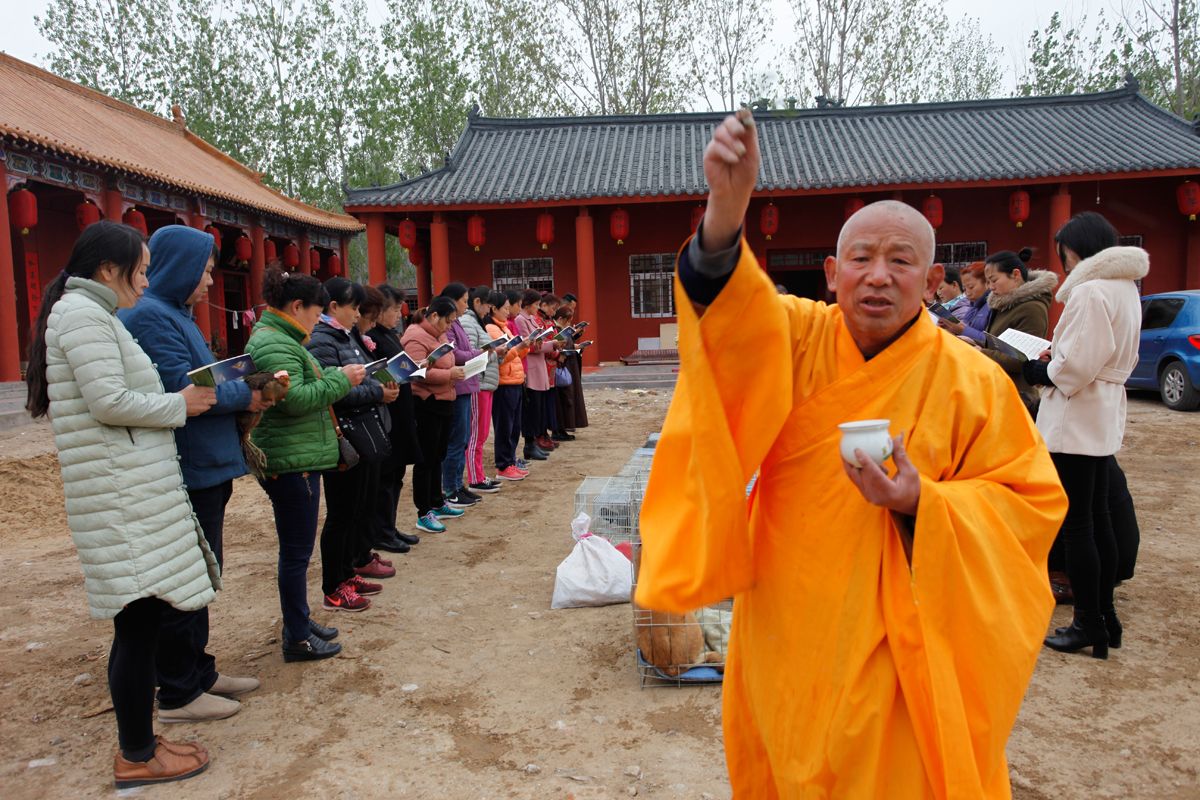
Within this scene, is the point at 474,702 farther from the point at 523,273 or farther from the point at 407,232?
the point at 523,273

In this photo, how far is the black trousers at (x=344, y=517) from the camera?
365 centimetres

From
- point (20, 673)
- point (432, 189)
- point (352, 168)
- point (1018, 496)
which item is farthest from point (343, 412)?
point (352, 168)

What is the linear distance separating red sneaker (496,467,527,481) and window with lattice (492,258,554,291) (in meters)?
9.17

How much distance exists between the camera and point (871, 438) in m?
1.19

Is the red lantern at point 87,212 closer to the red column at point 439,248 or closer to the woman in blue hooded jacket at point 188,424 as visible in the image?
the red column at point 439,248

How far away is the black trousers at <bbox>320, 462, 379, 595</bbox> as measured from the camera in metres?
3.65

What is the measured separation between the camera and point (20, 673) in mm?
3252

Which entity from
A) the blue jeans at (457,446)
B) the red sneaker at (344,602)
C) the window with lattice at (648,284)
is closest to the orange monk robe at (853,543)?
the red sneaker at (344,602)

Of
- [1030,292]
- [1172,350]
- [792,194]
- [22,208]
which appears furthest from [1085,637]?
[22,208]

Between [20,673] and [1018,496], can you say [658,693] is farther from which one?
[20,673]

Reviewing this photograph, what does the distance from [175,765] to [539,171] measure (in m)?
13.9

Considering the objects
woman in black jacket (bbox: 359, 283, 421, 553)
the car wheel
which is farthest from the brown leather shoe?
the car wheel

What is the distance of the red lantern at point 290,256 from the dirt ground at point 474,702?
14.1 m

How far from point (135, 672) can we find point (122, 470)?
643 mm
